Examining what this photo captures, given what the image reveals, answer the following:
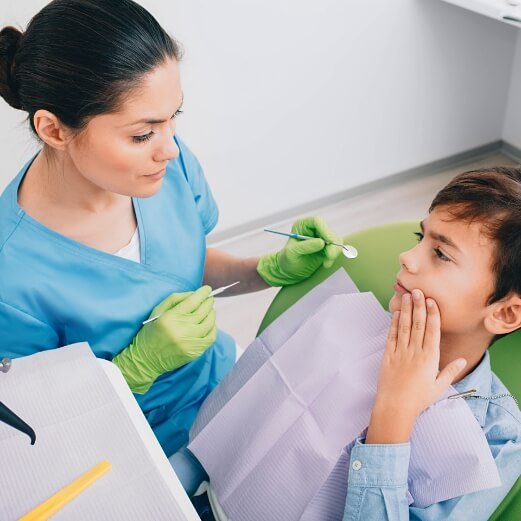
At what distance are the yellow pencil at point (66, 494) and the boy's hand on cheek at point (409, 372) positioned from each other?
16.4 inches

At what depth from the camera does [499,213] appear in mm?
1075

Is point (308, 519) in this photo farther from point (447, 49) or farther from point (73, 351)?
point (447, 49)

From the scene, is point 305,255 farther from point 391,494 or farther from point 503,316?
point 391,494

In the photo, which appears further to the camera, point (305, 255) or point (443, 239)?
point (305, 255)

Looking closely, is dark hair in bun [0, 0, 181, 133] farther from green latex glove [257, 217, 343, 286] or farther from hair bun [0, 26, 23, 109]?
green latex glove [257, 217, 343, 286]

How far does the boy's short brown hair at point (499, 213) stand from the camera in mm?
1068

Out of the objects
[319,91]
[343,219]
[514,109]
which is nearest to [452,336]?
[319,91]

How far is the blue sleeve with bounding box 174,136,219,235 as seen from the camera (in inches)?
56.7

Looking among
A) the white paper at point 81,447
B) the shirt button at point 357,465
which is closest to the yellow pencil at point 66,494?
the white paper at point 81,447

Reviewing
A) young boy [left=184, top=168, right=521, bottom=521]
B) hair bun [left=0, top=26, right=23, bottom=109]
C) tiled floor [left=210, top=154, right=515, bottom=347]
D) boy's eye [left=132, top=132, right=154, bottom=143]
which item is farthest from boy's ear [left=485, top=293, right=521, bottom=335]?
tiled floor [left=210, top=154, right=515, bottom=347]

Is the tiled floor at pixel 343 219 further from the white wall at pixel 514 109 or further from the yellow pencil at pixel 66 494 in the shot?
the yellow pencil at pixel 66 494

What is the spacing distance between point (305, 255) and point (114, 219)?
1.25ft

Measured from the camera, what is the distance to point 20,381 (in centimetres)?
89

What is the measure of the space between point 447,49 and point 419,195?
60 cm
